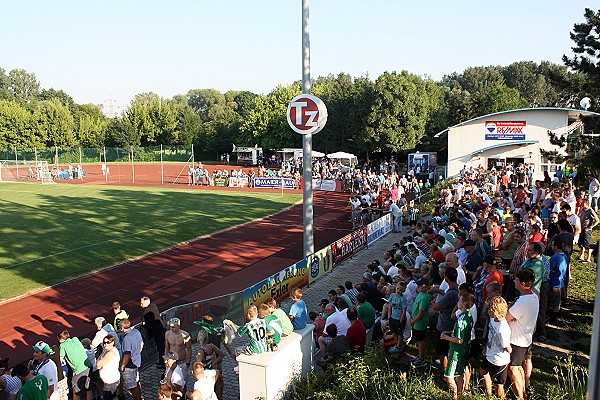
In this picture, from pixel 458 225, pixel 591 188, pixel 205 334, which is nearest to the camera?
pixel 205 334

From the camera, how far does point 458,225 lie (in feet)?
49.1

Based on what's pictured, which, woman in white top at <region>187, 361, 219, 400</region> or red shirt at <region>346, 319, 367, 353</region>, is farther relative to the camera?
red shirt at <region>346, 319, 367, 353</region>

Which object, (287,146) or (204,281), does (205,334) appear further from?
(287,146)

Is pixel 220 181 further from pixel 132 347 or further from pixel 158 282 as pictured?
pixel 132 347

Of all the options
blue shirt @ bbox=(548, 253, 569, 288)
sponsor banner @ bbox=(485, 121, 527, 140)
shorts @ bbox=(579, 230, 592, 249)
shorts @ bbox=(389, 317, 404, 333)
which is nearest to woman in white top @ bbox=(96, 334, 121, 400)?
shorts @ bbox=(389, 317, 404, 333)

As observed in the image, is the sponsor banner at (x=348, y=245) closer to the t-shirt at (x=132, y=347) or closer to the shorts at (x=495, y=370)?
the t-shirt at (x=132, y=347)

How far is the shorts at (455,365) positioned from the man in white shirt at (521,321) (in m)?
0.59

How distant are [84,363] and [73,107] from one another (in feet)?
319

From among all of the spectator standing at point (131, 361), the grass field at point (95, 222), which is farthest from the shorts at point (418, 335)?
the grass field at point (95, 222)

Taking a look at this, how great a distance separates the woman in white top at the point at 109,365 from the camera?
8312 millimetres

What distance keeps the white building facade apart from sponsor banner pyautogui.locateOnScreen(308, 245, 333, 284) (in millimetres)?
26087

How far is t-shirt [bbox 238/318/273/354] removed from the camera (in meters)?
7.45

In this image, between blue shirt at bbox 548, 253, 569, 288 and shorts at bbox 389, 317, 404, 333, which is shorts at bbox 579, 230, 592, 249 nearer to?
blue shirt at bbox 548, 253, 569, 288

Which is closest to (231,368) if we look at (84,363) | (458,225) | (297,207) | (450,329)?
(84,363)
